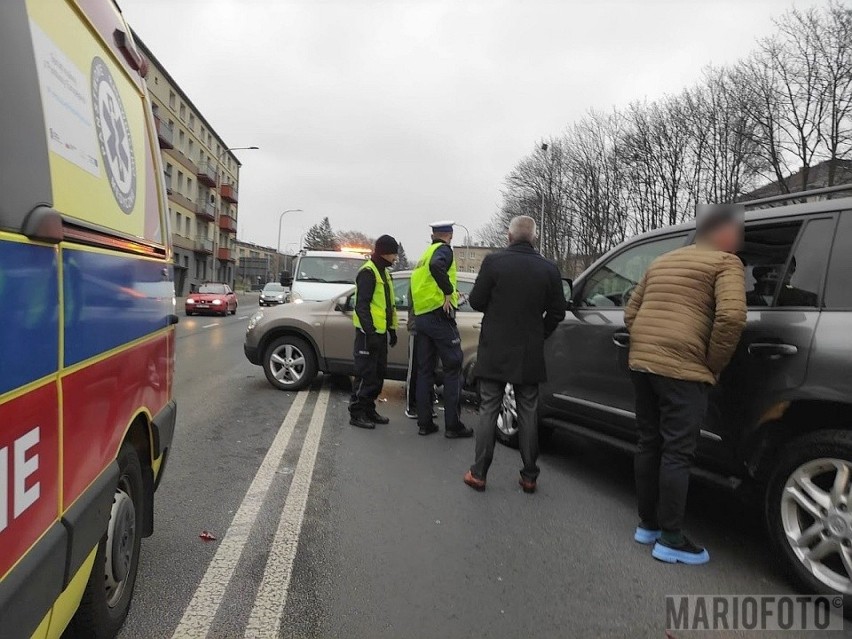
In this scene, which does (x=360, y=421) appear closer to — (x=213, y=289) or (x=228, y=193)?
(x=213, y=289)

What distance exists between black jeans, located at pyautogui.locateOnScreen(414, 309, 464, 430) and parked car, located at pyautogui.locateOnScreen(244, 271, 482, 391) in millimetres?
1632

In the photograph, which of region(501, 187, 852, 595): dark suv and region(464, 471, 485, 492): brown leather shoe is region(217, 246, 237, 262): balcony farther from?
region(501, 187, 852, 595): dark suv

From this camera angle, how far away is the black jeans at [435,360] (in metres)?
5.32

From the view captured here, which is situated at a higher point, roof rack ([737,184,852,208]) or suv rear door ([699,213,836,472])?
roof rack ([737,184,852,208])

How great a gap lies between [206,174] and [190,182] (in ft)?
10.7

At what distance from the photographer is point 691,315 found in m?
3.02

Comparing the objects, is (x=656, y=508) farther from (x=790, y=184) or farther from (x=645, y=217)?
(x=645, y=217)

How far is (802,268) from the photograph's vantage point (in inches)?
115

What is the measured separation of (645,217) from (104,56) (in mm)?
36355

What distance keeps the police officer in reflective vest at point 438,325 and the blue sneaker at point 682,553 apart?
8.35 ft

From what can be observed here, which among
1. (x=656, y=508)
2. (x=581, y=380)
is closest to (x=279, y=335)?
(x=581, y=380)

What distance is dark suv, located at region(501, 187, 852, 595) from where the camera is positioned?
2.57 meters

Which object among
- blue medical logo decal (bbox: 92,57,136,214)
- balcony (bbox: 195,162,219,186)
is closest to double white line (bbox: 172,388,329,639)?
blue medical logo decal (bbox: 92,57,136,214)

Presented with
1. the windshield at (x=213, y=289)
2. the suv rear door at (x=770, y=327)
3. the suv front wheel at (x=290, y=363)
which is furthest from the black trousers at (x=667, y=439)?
the windshield at (x=213, y=289)
